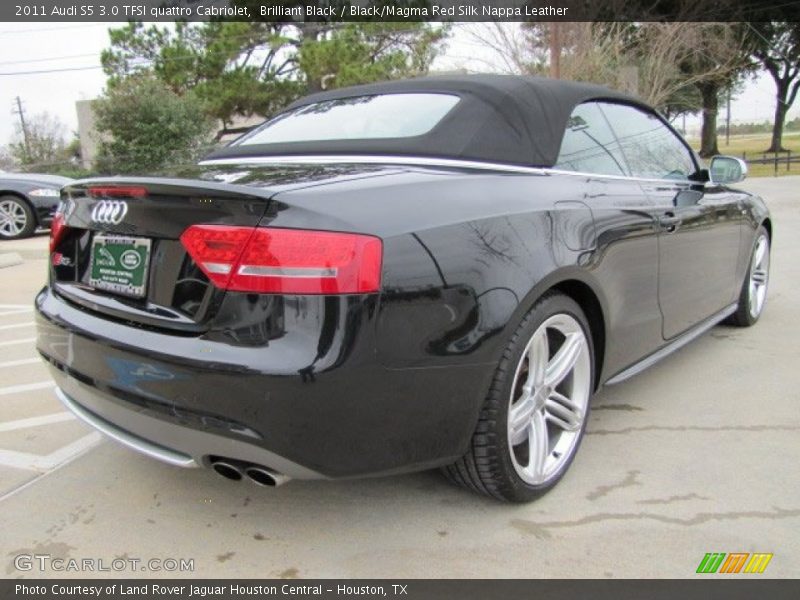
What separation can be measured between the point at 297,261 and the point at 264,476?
646 millimetres

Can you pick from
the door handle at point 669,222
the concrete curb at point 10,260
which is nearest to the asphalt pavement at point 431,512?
the door handle at point 669,222

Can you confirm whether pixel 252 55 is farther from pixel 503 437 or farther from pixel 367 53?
pixel 503 437

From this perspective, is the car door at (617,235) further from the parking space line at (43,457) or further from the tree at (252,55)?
the tree at (252,55)

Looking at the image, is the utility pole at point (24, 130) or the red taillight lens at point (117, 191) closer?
the red taillight lens at point (117, 191)

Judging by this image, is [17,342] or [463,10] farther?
[463,10]

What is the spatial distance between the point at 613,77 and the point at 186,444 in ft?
63.5

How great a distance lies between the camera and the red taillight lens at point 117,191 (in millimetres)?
2008

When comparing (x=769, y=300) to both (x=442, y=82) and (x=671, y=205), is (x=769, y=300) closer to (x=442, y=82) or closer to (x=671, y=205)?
(x=671, y=205)

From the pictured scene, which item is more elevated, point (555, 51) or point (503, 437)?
point (555, 51)

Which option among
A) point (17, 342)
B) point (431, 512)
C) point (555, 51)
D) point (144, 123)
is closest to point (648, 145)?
point (431, 512)

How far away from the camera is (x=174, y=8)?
1055 inches

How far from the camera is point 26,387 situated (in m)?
3.67

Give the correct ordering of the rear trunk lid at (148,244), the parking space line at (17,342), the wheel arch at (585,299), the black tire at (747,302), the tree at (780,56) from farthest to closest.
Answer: the tree at (780,56) → the parking space line at (17,342) → the black tire at (747,302) → the wheel arch at (585,299) → the rear trunk lid at (148,244)
